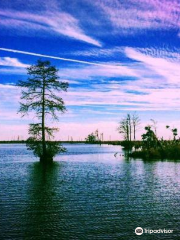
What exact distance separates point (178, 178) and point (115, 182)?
18.2 feet

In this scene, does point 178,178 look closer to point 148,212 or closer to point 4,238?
point 148,212

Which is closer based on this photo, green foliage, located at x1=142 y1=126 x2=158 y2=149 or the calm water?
the calm water

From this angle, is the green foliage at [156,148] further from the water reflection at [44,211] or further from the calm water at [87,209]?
the water reflection at [44,211]

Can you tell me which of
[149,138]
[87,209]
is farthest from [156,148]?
[87,209]

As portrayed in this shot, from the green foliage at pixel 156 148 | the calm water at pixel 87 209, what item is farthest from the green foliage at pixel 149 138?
the calm water at pixel 87 209

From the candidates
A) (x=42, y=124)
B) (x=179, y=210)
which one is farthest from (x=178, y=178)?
(x=42, y=124)

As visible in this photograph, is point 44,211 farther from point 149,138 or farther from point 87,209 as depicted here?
point 149,138

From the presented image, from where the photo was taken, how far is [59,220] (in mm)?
12867

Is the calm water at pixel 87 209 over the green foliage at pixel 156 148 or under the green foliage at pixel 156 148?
under

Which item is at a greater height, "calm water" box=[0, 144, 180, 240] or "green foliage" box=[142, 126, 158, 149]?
"green foliage" box=[142, 126, 158, 149]

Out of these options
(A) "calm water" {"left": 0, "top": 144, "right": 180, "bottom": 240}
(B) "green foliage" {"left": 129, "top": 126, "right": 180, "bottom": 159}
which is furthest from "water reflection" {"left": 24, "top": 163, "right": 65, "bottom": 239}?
(B) "green foliage" {"left": 129, "top": 126, "right": 180, "bottom": 159}

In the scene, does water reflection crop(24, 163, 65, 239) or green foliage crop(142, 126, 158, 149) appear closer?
water reflection crop(24, 163, 65, 239)

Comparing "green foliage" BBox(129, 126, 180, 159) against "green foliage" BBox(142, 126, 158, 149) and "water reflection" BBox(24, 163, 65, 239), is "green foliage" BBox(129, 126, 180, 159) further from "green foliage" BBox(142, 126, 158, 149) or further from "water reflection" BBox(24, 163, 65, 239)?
"water reflection" BBox(24, 163, 65, 239)

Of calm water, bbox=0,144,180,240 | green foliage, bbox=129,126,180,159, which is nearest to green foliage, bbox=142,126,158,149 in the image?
green foliage, bbox=129,126,180,159
